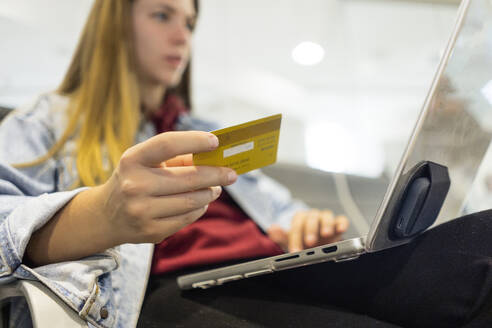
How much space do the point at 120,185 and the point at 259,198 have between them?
2.11 ft

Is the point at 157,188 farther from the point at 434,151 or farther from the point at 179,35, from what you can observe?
the point at 179,35

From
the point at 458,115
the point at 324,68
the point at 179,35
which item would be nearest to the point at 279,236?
the point at 458,115

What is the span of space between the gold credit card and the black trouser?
0.20m

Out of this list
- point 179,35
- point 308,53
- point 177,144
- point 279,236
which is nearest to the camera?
point 177,144

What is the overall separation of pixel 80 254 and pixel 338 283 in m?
0.34

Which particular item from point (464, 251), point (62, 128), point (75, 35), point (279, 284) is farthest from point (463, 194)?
point (75, 35)

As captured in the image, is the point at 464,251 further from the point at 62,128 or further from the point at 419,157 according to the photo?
the point at 62,128

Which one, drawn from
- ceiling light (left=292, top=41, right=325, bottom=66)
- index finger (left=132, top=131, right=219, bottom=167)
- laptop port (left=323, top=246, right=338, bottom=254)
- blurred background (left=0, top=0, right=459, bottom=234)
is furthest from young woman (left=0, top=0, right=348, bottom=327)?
ceiling light (left=292, top=41, right=325, bottom=66)

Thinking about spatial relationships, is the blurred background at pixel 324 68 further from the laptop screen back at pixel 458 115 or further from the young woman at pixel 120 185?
the laptop screen back at pixel 458 115

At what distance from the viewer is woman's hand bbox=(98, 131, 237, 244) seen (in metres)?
0.37

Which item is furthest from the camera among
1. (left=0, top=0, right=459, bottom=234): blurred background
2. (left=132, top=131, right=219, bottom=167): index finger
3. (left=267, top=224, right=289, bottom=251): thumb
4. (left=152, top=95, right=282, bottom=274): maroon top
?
(left=0, top=0, right=459, bottom=234): blurred background

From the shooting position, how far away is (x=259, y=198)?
1.00 metres

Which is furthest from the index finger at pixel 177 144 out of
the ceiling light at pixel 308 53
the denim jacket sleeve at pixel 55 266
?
the ceiling light at pixel 308 53

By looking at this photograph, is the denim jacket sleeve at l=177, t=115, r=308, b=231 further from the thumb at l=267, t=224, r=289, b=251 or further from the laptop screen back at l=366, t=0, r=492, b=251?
the laptop screen back at l=366, t=0, r=492, b=251
